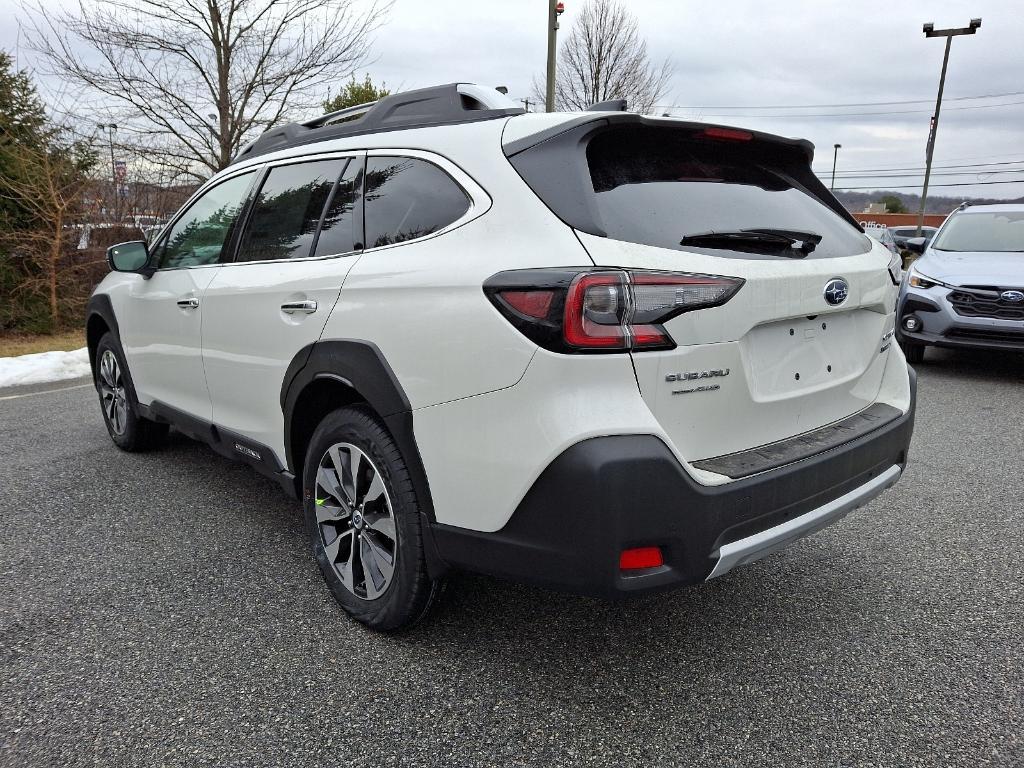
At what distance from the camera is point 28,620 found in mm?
2832

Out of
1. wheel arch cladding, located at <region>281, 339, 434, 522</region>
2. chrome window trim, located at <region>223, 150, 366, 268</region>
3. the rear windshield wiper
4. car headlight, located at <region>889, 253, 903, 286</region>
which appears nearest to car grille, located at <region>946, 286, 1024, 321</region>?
car headlight, located at <region>889, 253, 903, 286</region>

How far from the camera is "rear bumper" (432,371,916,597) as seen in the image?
1.97 metres

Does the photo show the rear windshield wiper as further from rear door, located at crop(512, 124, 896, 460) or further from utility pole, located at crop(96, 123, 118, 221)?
utility pole, located at crop(96, 123, 118, 221)

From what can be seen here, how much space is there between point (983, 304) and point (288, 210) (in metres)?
6.47

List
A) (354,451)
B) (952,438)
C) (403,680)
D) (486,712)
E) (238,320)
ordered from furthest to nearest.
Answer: (952,438), (238,320), (354,451), (403,680), (486,712)

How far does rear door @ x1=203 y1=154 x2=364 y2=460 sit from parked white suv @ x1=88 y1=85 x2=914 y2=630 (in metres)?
0.02

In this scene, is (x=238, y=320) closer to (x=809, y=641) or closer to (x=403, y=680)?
(x=403, y=680)

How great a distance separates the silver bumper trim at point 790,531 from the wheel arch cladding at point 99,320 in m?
3.94

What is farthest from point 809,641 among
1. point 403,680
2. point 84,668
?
point 84,668

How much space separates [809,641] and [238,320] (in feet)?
8.34

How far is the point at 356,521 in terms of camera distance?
271cm

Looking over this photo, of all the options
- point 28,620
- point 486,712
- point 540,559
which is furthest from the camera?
point 28,620

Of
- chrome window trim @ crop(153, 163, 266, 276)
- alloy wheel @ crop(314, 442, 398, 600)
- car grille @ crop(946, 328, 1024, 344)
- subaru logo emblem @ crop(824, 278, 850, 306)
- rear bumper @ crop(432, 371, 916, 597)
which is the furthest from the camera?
car grille @ crop(946, 328, 1024, 344)

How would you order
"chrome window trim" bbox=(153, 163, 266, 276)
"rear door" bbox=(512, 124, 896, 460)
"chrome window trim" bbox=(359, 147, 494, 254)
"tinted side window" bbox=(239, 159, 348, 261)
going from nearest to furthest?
"rear door" bbox=(512, 124, 896, 460)
"chrome window trim" bbox=(359, 147, 494, 254)
"tinted side window" bbox=(239, 159, 348, 261)
"chrome window trim" bbox=(153, 163, 266, 276)
